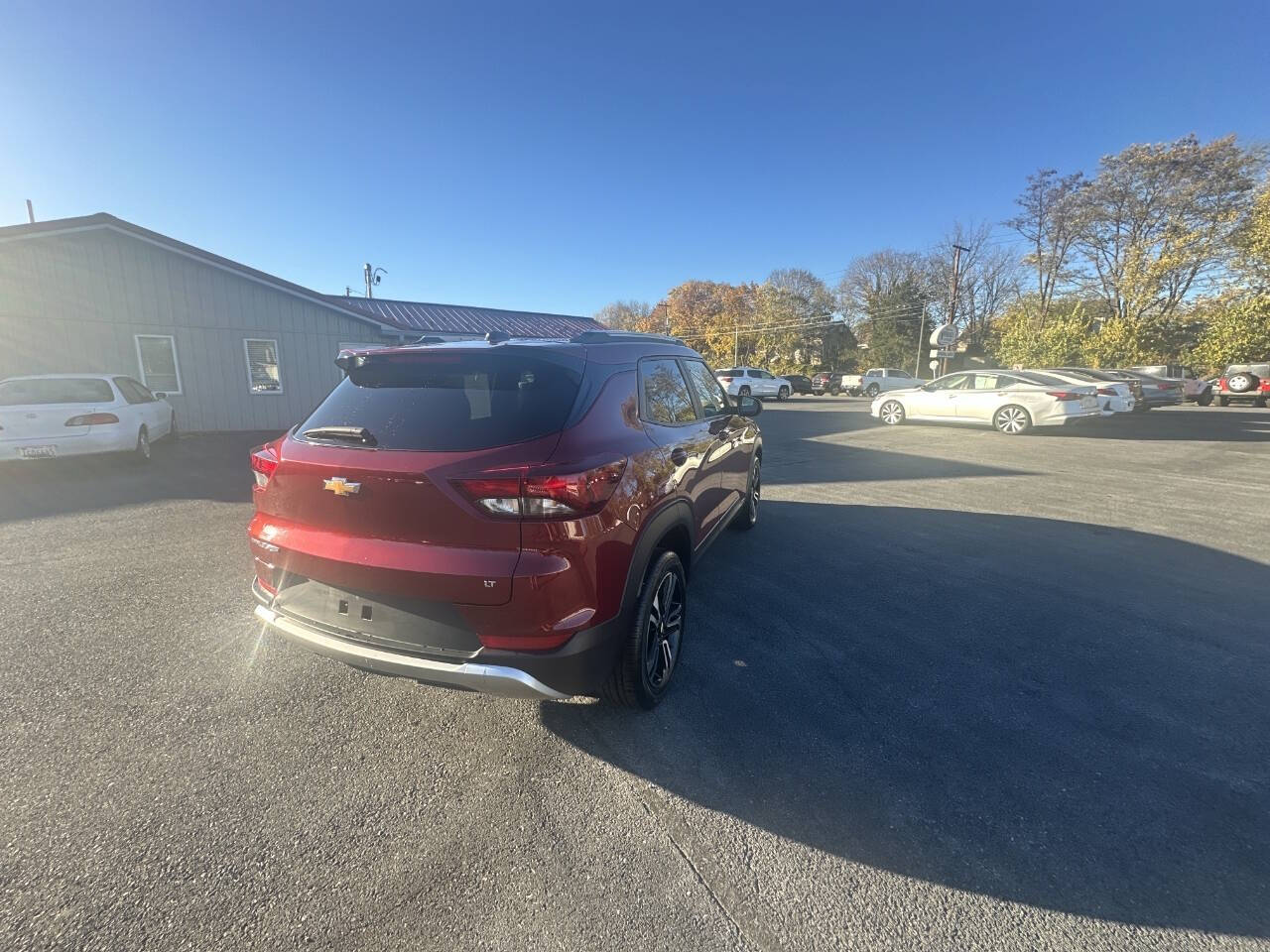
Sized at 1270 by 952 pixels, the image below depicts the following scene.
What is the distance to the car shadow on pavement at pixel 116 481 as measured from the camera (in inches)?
251

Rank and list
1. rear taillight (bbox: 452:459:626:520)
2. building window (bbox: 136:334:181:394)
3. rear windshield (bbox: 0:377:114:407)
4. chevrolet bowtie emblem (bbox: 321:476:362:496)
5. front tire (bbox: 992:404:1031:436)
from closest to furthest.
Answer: rear taillight (bbox: 452:459:626:520), chevrolet bowtie emblem (bbox: 321:476:362:496), rear windshield (bbox: 0:377:114:407), building window (bbox: 136:334:181:394), front tire (bbox: 992:404:1031:436)

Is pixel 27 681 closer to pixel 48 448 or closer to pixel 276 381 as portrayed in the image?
pixel 48 448

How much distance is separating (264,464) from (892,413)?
16108 mm

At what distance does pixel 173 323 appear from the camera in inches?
492

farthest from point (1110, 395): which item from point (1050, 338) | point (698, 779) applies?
point (1050, 338)

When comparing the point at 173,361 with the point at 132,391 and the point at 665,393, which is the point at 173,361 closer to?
the point at 132,391

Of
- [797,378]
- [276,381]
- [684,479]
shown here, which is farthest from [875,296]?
[684,479]

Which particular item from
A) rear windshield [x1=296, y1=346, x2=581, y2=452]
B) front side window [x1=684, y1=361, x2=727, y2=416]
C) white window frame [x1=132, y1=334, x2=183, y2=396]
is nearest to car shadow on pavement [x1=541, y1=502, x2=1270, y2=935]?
front side window [x1=684, y1=361, x2=727, y2=416]

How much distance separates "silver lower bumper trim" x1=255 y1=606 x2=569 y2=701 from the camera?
83.4 inches

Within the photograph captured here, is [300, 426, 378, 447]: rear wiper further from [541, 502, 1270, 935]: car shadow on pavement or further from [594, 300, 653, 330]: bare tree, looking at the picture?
[594, 300, 653, 330]: bare tree

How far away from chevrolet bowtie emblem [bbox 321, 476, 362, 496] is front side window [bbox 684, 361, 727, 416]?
2.26 metres

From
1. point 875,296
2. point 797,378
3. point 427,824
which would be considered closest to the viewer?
point 427,824

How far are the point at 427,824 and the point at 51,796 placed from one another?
4.79 ft

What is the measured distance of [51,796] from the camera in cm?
212
